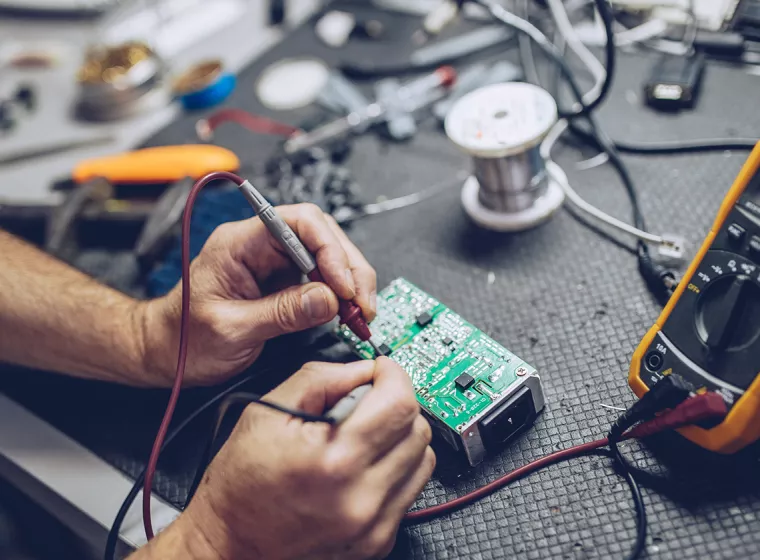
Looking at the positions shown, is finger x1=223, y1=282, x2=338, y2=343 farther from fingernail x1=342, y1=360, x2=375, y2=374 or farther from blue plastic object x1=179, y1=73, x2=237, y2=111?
blue plastic object x1=179, y1=73, x2=237, y2=111

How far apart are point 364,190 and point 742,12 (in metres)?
0.59

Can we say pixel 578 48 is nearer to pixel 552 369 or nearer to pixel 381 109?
pixel 381 109

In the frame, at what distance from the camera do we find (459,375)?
2.15ft

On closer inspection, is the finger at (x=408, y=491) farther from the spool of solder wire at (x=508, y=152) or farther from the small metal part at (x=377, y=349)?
the spool of solder wire at (x=508, y=152)

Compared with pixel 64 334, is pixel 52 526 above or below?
below

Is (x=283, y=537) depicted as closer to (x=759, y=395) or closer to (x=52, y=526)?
(x=759, y=395)

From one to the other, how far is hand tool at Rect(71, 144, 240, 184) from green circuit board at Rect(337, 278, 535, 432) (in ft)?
1.34

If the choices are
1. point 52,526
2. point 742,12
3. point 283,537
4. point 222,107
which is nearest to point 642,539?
point 283,537

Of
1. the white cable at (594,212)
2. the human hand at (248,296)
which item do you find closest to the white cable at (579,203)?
the white cable at (594,212)

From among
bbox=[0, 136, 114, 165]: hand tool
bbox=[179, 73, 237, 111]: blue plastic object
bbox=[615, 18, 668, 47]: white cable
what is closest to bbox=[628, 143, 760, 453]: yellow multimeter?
bbox=[615, 18, 668, 47]: white cable

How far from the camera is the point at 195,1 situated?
1.59 m

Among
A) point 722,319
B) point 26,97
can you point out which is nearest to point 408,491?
point 722,319

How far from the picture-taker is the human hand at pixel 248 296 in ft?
2.24

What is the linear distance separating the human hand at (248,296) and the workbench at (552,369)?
65 millimetres
